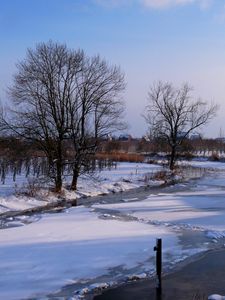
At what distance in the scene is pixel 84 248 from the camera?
12141 mm

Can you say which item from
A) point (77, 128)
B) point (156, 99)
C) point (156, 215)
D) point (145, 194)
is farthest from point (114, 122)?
point (156, 99)

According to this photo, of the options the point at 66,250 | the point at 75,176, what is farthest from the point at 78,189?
the point at 66,250

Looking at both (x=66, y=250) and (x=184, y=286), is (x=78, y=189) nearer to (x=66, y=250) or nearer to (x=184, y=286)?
(x=66, y=250)

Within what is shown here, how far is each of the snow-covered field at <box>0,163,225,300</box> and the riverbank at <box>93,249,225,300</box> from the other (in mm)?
443

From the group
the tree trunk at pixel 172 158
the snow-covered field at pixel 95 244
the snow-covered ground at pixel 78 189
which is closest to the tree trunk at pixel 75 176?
the snow-covered ground at pixel 78 189

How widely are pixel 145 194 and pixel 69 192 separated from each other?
4458 mm

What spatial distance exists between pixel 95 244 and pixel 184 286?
3.83 meters

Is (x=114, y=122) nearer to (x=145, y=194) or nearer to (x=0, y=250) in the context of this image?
(x=145, y=194)

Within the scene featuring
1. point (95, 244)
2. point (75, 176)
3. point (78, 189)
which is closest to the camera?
point (95, 244)

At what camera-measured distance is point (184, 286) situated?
30.6 ft

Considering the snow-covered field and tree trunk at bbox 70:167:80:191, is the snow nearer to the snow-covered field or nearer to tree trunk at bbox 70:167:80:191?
the snow-covered field

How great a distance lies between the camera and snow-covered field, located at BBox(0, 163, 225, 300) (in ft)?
30.9

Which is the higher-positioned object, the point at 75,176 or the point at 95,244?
the point at 75,176

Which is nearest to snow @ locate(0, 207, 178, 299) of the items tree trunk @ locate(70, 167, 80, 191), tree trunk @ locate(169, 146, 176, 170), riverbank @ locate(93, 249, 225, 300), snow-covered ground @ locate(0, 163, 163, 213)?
riverbank @ locate(93, 249, 225, 300)
